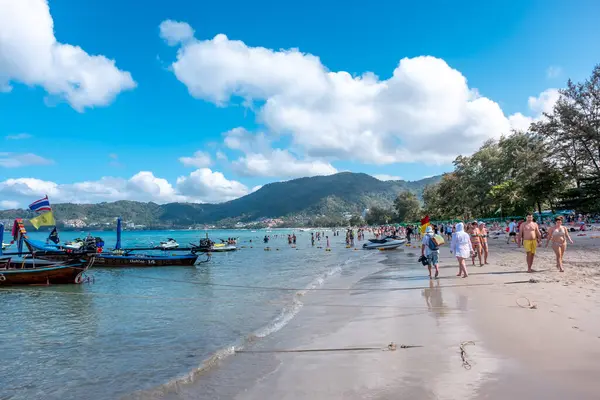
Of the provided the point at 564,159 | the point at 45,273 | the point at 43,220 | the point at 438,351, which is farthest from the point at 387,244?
the point at 438,351

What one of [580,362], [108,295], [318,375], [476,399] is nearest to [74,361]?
[318,375]

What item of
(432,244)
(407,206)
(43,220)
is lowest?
(432,244)

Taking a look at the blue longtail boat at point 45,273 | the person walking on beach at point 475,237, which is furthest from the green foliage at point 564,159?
the blue longtail boat at point 45,273

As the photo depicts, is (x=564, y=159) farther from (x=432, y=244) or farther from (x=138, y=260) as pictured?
(x=138, y=260)

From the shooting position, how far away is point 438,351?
19.5 feet

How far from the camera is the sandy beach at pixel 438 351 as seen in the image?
15.1ft

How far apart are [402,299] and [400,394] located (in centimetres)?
635

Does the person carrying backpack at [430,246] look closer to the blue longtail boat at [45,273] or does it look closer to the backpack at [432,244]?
the backpack at [432,244]

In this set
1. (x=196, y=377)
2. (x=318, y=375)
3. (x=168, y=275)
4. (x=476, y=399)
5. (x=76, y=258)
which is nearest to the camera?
(x=476, y=399)

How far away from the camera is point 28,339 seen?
9.53 m

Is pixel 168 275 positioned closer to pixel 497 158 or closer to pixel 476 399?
pixel 476 399

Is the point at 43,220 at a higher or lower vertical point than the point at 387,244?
higher

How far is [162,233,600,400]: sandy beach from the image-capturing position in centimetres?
460

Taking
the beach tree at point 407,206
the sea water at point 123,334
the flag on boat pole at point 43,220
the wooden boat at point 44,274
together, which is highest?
the beach tree at point 407,206
